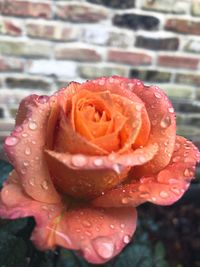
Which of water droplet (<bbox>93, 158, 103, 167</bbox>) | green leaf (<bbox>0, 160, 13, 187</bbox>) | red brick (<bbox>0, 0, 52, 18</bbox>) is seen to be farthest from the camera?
red brick (<bbox>0, 0, 52, 18</bbox>)

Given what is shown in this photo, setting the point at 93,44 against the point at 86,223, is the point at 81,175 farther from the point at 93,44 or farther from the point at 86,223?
the point at 93,44

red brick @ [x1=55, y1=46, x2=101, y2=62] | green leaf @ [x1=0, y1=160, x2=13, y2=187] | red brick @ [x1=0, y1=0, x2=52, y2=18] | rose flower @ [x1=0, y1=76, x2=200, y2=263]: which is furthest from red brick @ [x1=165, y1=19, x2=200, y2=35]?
rose flower @ [x1=0, y1=76, x2=200, y2=263]

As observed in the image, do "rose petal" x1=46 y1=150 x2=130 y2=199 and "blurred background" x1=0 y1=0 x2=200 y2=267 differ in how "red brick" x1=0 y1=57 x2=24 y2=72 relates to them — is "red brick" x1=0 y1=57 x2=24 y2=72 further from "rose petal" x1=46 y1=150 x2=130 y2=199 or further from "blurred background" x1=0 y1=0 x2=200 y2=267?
"rose petal" x1=46 y1=150 x2=130 y2=199

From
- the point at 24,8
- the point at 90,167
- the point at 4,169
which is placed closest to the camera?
the point at 90,167

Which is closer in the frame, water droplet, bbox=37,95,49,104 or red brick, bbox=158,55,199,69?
water droplet, bbox=37,95,49,104

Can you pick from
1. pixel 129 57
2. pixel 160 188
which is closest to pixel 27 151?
pixel 160 188

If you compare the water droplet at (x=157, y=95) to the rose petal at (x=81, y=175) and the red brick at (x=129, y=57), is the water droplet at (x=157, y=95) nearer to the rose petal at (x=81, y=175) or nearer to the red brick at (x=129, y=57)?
the rose petal at (x=81, y=175)

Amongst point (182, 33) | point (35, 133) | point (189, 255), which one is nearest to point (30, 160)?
point (35, 133)
